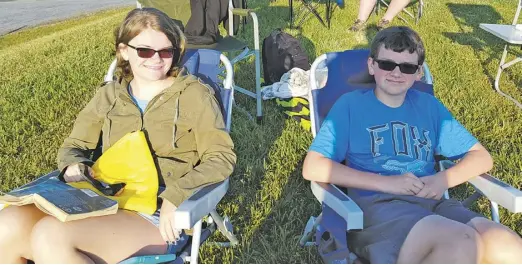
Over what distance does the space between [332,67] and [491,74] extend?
371cm

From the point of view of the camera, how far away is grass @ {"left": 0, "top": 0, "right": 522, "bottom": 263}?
10.8 ft

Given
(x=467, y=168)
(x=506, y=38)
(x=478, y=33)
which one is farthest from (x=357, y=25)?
(x=467, y=168)

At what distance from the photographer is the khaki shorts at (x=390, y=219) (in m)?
2.14

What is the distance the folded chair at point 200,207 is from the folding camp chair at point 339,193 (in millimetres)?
474

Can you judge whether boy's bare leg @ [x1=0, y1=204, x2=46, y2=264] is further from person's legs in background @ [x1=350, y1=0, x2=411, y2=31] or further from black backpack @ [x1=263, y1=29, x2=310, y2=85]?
person's legs in background @ [x1=350, y1=0, x2=411, y2=31]

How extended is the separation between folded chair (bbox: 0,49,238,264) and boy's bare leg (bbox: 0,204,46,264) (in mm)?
159

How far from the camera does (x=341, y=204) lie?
2.12 m

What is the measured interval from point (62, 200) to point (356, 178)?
128 centimetres

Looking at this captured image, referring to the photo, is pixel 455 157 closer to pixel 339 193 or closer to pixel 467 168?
pixel 467 168

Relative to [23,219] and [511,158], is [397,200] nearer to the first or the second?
[23,219]

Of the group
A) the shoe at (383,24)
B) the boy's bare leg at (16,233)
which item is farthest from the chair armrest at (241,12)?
the shoe at (383,24)

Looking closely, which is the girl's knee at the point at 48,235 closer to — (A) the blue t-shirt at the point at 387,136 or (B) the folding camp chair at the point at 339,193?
(B) the folding camp chair at the point at 339,193

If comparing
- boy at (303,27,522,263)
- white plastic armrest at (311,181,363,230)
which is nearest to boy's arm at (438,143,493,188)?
boy at (303,27,522,263)

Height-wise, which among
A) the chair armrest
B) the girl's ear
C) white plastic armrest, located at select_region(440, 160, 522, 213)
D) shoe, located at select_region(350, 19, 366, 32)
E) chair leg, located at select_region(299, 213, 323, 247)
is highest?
the girl's ear
